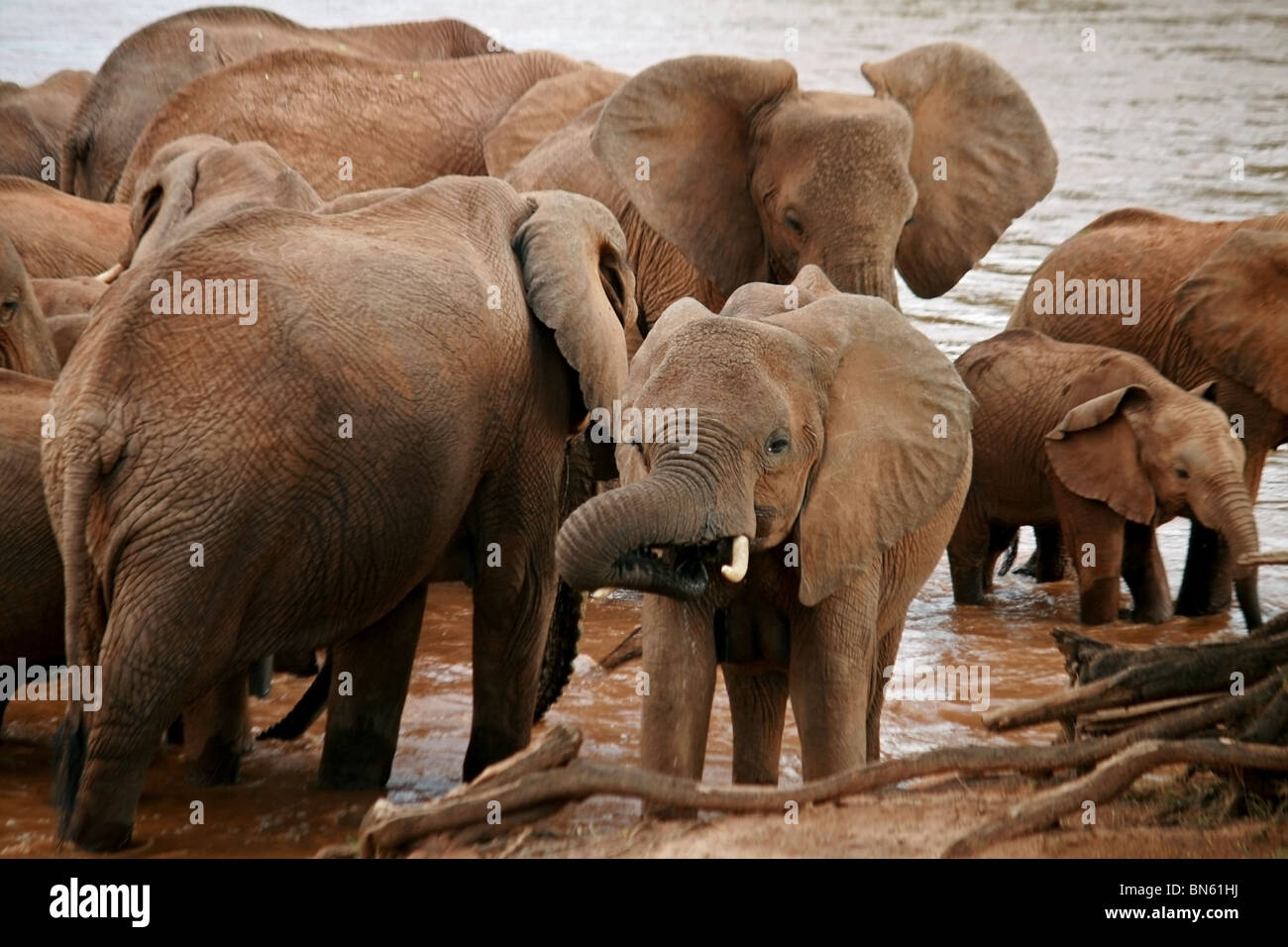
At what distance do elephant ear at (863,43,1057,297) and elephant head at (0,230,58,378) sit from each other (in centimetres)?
300

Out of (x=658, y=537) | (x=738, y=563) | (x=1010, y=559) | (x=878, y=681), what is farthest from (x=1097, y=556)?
(x=658, y=537)

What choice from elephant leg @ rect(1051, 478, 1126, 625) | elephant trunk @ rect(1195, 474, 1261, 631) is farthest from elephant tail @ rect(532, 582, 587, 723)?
elephant trunk @ rect(1195, 474, 1261, 631)

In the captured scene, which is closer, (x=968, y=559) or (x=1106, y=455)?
(x=1106, y=455)

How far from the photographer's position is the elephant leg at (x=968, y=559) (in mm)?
9031

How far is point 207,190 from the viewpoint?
7.01 metres

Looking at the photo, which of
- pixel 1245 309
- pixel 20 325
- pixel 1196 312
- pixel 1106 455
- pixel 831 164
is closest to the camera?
pixel 20 325

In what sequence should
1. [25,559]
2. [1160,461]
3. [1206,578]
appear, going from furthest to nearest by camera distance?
[1206,578]
[1160,461]
[25,559]

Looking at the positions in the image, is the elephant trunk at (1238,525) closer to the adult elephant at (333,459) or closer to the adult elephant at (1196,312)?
the adult elephant at (1196,312)

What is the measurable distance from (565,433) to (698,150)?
79.2 inches

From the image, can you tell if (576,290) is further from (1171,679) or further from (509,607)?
(1171,679)

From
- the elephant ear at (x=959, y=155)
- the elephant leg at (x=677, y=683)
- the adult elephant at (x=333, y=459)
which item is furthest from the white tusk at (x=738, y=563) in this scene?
the elephant ear at (x=959, y=155)

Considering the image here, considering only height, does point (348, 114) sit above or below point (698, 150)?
above

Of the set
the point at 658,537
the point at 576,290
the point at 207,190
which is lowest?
the point at 658,537

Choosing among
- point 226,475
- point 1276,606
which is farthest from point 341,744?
point 1276,606
